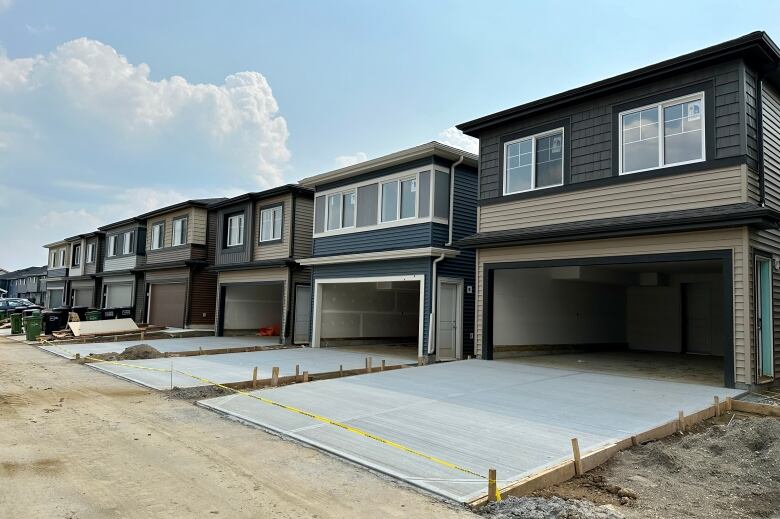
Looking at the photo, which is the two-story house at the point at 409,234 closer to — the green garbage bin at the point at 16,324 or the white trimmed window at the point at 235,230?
the white trimmed window at the point at 235,230

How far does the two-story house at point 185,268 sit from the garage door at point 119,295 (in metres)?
4.23

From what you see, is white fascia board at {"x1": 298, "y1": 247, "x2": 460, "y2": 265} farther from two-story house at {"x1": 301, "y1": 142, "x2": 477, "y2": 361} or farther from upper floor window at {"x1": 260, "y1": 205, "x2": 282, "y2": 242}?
upper floor window at {"x1": 260, "y1": 205, "x2": 282, "y2": 242}

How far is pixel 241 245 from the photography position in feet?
77.9

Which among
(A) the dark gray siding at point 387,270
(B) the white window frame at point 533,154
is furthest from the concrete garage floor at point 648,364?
(B) the white window frame at point 533,154

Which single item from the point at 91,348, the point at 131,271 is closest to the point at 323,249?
the point at 91,348

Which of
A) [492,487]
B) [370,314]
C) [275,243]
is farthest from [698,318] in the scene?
[492,487]

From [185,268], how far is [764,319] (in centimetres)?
2361

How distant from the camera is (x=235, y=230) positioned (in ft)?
80.3

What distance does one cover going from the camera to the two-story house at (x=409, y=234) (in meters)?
15.2

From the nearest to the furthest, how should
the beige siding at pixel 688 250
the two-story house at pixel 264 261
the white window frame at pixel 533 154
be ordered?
1. the beige siding at pixel 688 250
2. the white window frame at pixel 533 154
3. the two-story house at pixel 264 261

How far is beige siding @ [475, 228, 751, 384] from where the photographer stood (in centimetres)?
939

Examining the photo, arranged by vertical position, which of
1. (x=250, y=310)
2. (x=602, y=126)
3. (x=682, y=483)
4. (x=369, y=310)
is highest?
(x=602, y=126)

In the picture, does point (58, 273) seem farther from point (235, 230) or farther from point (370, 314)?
point (370, 314)

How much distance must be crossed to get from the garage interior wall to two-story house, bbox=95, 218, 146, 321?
575 inches
